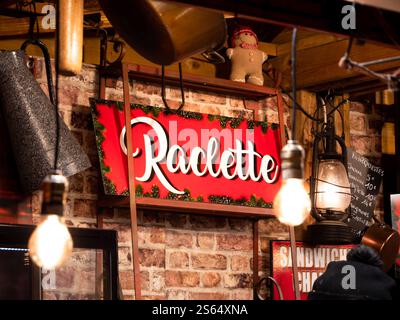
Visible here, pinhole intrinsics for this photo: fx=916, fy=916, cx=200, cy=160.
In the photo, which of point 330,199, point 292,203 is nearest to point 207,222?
point 330,199

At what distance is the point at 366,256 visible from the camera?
10.1 feet

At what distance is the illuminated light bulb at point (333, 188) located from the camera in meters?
4.17

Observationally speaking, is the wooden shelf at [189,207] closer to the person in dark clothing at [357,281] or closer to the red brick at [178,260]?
the red brick at [178,260]

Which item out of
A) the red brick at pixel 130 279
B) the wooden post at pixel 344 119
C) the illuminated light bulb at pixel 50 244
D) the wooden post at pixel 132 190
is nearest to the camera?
the illuminated light bulb at pixel 50 244

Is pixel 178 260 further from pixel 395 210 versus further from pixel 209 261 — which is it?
A: pixel 395 210

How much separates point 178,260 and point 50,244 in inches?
80.1

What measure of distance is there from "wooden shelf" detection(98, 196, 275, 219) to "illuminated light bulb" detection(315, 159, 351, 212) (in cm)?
26

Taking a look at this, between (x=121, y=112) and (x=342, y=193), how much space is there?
1110 millimetres

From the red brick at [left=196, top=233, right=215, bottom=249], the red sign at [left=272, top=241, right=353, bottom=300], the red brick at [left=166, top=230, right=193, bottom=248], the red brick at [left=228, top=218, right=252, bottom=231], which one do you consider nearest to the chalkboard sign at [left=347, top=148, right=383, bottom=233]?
the red sign at [left=272, top=241, right=353, bottom=300]

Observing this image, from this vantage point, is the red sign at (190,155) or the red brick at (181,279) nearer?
the red sign at (190,155)

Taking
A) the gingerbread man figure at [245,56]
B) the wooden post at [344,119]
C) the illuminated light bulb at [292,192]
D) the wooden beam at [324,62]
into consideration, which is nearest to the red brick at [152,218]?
the gingerbread man figure at [245,56]

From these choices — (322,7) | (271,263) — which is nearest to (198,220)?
(271,263)

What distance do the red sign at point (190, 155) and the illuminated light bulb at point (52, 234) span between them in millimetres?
1632

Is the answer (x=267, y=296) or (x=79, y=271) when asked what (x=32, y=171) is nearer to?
(x=79, y=271)
